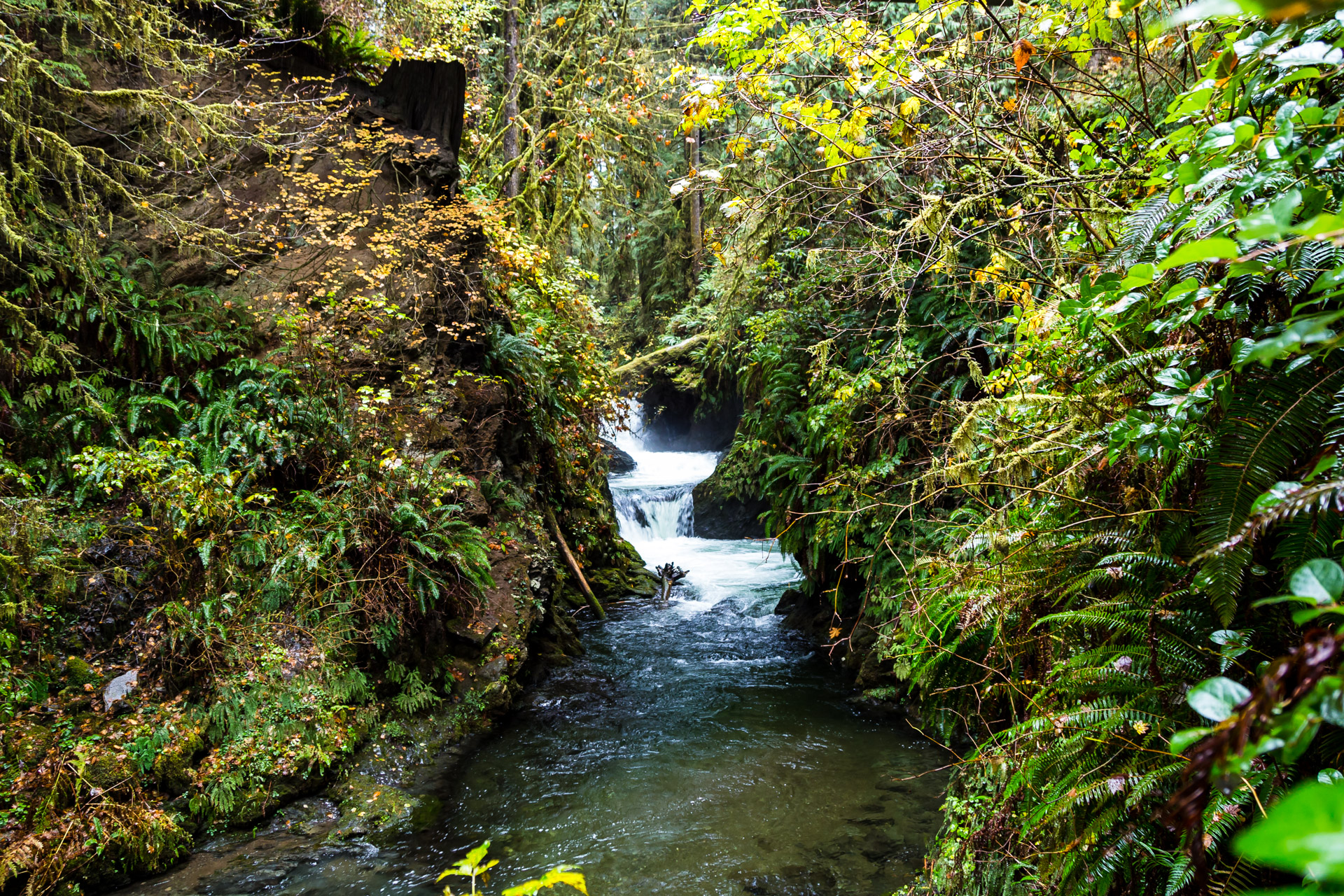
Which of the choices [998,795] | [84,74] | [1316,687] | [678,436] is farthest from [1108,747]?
[678,436]

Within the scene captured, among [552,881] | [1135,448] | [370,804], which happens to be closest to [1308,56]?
[1135,448]

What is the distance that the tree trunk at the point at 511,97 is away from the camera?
12.1m

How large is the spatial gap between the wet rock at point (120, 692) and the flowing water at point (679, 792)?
4.69 feet

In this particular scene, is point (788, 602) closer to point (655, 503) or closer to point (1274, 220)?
point (655, 503)

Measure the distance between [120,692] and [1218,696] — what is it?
22.0 feet

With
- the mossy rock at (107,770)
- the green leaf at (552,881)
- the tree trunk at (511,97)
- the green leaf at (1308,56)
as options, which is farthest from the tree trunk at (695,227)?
the green leaf at (552,881)

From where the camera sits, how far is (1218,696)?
91 centimetres

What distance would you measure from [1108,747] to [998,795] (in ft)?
3.98

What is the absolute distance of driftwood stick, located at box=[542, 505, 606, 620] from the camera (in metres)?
10.1

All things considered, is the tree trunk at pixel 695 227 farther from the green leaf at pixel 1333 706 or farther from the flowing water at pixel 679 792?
the green leaf at pixel 1333 706

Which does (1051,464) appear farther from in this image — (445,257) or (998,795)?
(445,257)

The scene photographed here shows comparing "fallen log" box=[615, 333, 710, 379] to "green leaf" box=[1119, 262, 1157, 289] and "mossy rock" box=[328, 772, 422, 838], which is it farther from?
"green leaf" box=[1119, 262, 1157, 289]

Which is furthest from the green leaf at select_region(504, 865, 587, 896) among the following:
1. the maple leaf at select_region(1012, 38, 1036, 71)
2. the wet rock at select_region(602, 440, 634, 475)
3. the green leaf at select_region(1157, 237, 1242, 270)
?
the wet rock at select_region(602, 440, 634, 475)

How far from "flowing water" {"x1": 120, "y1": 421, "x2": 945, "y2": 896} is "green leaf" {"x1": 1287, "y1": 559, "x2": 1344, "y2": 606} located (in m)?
4.57
